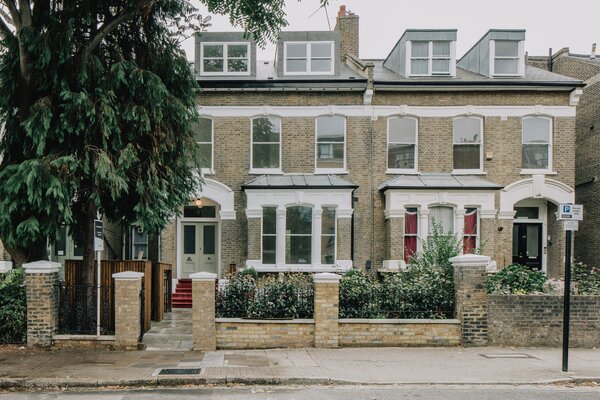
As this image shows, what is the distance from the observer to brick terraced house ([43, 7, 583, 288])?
17562 millimetres

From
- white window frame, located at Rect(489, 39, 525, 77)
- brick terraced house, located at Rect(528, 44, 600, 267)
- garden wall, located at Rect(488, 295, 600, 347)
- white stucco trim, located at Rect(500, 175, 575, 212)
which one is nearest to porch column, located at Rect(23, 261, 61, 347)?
garden wall, located at Rect(488, 295, 600, 347)

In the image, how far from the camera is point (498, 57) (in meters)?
19.0

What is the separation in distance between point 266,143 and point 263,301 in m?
8.88

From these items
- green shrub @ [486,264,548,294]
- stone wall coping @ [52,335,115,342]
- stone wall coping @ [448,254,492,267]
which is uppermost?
stone wall coping @ [448,254,492,267]

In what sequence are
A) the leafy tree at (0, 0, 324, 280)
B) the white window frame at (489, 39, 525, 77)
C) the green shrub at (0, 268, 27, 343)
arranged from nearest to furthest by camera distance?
the leafy tree at (0, 0, 324, 280) → the green shrub at (0, 268, 27, 343) → the white window frame at (489, 39, 525, 77)

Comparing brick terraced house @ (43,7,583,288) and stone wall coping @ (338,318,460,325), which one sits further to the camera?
brick terraced house @ (43,7,583,288)

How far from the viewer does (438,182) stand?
17.8 meters

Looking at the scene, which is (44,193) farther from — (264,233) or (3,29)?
(264,233)

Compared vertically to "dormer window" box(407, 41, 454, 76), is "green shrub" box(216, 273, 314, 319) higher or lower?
lower

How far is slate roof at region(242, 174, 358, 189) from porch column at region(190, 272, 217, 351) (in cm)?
745

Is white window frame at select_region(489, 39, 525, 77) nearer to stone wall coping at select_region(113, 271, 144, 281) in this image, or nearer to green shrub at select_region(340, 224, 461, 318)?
green shrub at select_region(340, 224, 461, 318)

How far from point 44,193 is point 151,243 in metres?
8.22

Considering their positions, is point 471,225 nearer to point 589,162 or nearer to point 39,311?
point 589,162

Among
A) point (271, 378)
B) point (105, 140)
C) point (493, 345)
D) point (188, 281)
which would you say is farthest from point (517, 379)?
point (188, 281)
